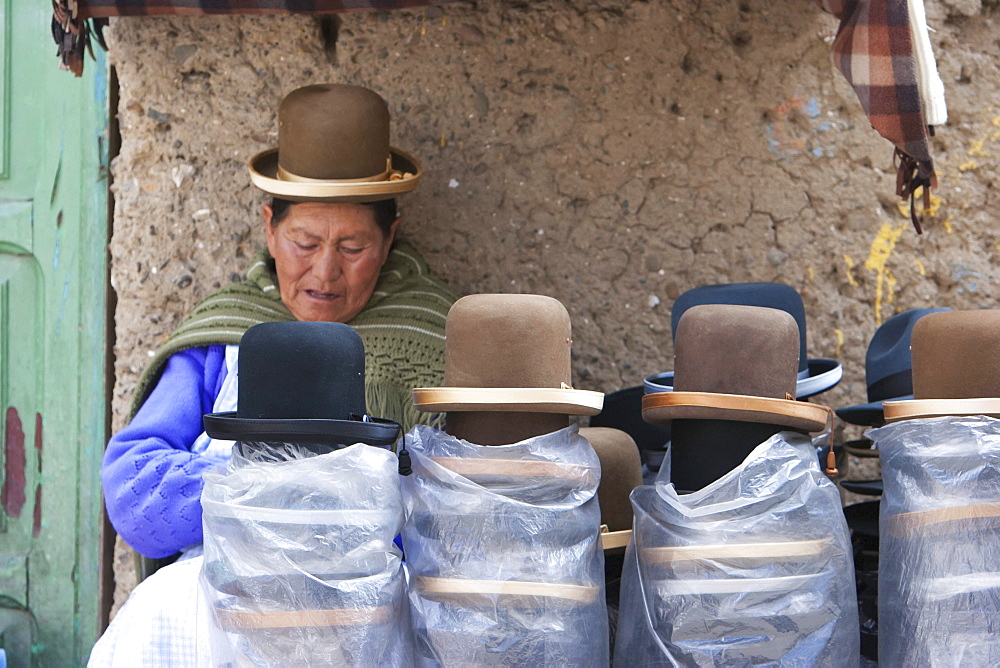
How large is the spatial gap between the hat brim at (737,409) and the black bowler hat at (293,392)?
50 cm

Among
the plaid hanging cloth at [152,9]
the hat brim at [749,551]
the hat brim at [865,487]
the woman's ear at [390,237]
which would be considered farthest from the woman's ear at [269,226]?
the hat brim at [865,487]

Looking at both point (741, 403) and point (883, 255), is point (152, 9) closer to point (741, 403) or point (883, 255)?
point (741, 403)

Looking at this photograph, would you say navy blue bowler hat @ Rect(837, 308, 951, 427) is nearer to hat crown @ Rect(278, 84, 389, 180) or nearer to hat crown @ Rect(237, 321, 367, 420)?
hat crown @ Rect(237, 321, 367, 420)

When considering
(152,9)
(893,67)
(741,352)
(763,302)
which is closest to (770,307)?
(763,302)

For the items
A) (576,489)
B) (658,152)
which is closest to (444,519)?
(576,489)

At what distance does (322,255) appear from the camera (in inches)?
97.4

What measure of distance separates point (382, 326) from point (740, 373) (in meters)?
1.10

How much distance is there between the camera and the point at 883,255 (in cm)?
267

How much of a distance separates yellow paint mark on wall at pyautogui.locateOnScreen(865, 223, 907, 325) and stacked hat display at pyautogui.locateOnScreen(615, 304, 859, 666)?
1.05 meters

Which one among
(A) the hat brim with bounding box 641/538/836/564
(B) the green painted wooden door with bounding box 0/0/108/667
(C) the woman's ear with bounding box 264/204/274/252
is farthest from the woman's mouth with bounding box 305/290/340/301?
(A) the hat brim with bounding box 641/538/836/564

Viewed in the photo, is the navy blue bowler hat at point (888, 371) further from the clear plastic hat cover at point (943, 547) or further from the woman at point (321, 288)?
the woman at point (321, 288)

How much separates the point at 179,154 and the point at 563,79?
3.56ft

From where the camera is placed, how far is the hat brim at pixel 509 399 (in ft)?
5.43

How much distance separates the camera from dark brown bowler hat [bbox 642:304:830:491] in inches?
65.7
